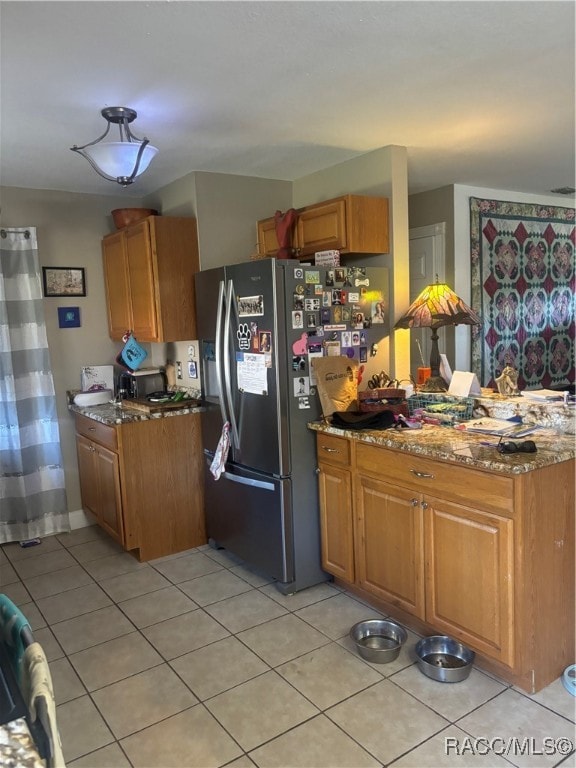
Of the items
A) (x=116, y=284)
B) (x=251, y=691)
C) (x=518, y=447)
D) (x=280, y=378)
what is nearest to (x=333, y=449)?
(x=280, y=378)

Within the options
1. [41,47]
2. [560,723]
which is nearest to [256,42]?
[41,47]

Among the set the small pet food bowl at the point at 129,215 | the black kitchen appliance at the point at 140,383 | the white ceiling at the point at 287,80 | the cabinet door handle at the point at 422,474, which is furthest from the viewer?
the black kitchen appliance at the point at 140,383

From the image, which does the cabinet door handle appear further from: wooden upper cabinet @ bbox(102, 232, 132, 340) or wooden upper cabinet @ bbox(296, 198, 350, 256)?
wooden upper cabinet @ bbox(102, 232, 132, 340)

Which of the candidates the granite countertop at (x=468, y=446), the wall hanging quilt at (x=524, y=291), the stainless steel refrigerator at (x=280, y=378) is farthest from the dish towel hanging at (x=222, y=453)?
the wall hanging quilt at (x=524, y=291)

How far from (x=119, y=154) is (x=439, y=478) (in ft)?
6.00

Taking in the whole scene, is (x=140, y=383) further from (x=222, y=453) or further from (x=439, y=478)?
(x=439, y=478)

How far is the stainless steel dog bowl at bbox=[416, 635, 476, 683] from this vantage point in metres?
2.27

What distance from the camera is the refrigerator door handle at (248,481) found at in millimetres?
3049

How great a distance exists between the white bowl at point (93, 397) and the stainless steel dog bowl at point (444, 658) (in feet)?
8.62

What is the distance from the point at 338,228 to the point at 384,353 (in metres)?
0.74

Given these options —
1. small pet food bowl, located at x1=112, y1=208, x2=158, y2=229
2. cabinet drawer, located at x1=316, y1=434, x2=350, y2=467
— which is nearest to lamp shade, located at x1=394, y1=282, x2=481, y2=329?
cabinet drawer, located at x1=316, y1=434, x2=350, y2=467

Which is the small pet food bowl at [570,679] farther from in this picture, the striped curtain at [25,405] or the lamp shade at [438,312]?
the striped curtain at [25,405]

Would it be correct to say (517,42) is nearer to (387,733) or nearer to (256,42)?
(256,42)

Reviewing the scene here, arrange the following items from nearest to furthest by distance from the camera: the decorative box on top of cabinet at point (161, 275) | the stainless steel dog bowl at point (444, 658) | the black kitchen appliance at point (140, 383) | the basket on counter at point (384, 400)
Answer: the stainless steel dog bowl at point (444, 658), the basket on counter at point (384, 400), the decorative box on top of cabinet at point (161, 275), the black kitchen appliance at point (140, 383)
